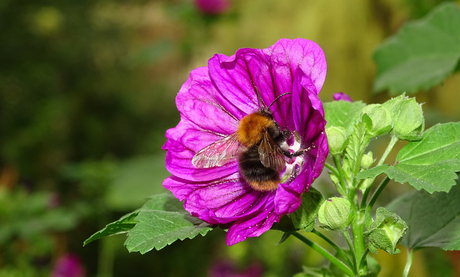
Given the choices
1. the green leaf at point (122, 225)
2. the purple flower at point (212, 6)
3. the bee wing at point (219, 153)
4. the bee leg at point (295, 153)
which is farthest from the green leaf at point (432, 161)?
the purple flower at point (212, 6)

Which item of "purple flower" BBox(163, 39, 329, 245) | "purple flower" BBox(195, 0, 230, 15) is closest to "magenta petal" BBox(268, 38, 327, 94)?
"purple flower" BBox(163, 39, 329, 245)

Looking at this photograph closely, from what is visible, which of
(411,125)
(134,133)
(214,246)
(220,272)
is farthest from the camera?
(134,133)

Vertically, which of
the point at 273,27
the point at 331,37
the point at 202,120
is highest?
the point at 273,27

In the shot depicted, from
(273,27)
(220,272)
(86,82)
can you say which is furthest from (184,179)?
(86,82)

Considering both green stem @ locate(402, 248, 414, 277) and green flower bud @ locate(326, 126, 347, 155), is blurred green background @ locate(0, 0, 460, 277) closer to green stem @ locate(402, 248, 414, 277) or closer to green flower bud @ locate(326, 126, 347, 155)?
green stem @ locate(402, 248, 414, 277)

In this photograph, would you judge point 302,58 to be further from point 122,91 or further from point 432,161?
point 122,91

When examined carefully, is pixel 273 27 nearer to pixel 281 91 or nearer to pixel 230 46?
pixel 230 46

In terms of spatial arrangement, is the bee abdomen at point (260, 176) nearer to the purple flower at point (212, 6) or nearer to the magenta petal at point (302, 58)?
the magenta petal at point (302, 58)
